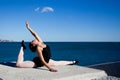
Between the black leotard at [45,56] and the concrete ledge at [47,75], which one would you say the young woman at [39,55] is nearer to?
the black leotard at [45,56]

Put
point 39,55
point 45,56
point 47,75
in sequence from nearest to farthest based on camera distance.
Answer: point 47,75 → point 39,55 → point 45,56

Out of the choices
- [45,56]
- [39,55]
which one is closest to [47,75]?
[39,55]

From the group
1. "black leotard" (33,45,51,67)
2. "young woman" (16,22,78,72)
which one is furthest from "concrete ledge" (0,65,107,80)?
"black leotard" (33,45,51,67)

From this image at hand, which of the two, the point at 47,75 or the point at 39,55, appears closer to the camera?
the point at 47,75

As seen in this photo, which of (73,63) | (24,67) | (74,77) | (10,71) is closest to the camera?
(74,77)

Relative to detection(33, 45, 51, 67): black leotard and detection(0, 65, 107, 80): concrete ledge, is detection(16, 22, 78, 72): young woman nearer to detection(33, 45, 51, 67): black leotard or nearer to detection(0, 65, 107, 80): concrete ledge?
detection(33, 45, 51, 67): black leotard

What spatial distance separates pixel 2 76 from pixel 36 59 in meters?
1.77

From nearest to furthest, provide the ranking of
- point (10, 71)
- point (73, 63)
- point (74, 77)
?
point (74, 77)
point (10, 71)
point (73, 63)

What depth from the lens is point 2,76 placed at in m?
6.39

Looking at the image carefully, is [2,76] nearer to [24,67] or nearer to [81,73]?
[24,67]

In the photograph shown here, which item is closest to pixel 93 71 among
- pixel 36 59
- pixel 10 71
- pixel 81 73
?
pixel 81 73

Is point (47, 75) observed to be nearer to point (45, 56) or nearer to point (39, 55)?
point (39, 55)

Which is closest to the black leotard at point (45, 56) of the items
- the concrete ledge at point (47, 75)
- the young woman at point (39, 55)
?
the young woman at point (39, 55)

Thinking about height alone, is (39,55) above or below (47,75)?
above
